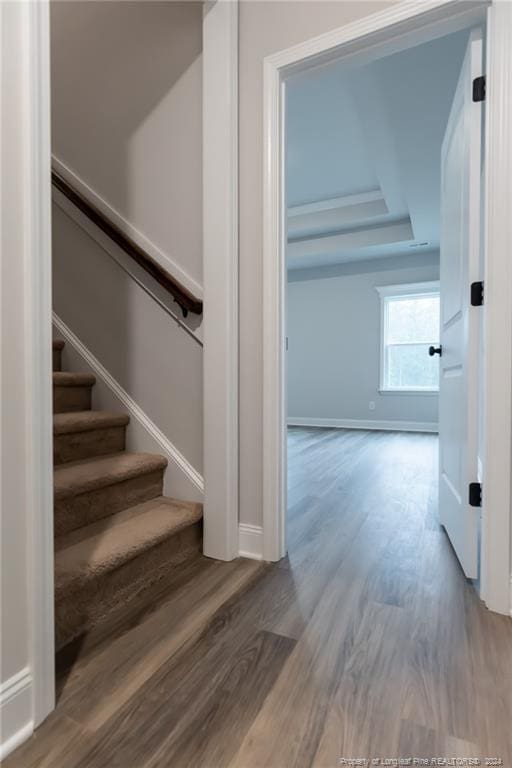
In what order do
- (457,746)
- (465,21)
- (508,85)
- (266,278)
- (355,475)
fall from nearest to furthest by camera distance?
(457,746), (508,85), (465,21), (266,278), (355,475)

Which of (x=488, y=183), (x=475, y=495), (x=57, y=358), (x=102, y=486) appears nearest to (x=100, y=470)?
(x=102, y=486)

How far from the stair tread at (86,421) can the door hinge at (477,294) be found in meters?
1.54

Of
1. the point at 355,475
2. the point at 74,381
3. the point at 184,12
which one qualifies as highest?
the point at 184,12

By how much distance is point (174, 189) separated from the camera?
179 cm

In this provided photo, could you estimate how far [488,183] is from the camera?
1266mm

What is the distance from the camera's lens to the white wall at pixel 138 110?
5.73 feet

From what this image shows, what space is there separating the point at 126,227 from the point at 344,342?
4639 mm

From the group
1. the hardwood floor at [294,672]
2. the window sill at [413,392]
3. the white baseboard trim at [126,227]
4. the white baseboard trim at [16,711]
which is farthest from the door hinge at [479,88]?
the window sill at [413,392]

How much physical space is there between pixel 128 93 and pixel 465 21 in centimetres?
149

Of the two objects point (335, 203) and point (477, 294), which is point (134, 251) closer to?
point (477, 294)

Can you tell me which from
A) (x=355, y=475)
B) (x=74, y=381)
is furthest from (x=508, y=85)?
(x=355, y=475)

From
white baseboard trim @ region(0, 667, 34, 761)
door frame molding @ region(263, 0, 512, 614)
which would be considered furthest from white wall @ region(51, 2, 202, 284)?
white baseboard trim @ region(0, 667, 34, 761)

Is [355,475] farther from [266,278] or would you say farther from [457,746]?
[457,746]

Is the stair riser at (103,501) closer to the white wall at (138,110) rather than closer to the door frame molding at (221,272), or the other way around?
the door frame molding at (221,272)
